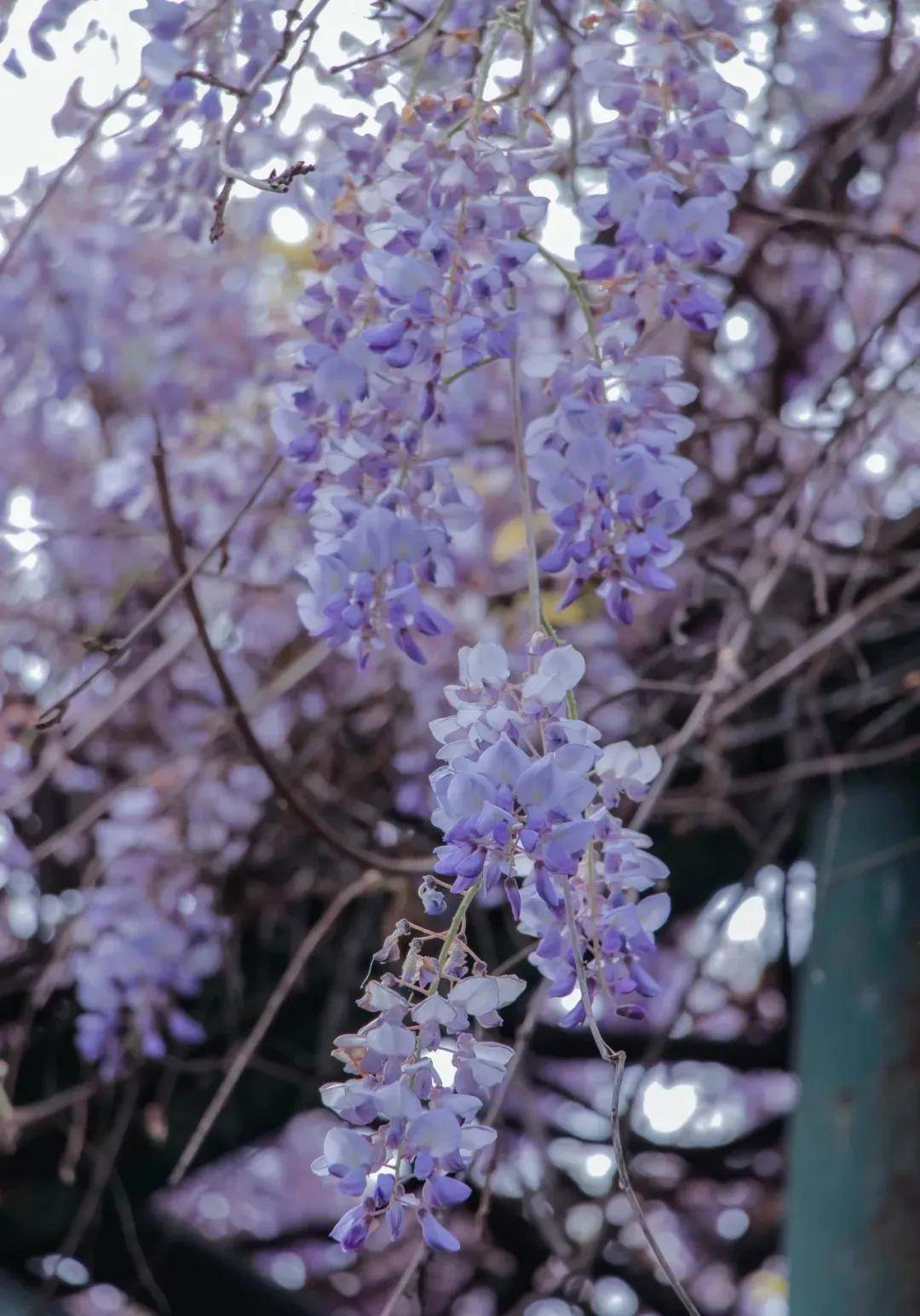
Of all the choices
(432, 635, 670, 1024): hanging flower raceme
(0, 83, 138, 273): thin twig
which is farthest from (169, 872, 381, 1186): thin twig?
Answer: (0, 83, 138, 273): thin twig

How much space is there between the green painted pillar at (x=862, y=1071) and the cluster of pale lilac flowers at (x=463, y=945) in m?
0.81

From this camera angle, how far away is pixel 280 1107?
1.76 meters

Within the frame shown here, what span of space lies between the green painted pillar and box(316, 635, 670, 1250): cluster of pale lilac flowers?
81cm

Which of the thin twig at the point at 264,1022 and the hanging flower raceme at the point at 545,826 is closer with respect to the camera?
the hanging flower raceme at the point at 545,826

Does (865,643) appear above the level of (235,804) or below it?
above

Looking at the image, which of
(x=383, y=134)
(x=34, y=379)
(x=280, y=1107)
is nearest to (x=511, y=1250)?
(x=280, y=1107)

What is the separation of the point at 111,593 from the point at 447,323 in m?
1.31

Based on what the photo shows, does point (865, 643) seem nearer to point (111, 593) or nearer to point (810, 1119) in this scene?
point (810, 1119)

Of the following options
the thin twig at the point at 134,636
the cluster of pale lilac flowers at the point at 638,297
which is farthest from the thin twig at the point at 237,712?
the cluster of pale lilac flowers at the point at 638,297

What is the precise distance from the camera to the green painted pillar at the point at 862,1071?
127cm

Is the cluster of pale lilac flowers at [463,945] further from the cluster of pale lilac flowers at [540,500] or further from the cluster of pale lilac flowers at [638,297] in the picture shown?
the cluster of pale lilac flowers at [638,297]

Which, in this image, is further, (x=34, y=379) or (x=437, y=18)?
(x=34, y=379)

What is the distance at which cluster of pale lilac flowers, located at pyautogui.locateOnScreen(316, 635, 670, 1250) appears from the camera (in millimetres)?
562

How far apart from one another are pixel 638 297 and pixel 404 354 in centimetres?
13
